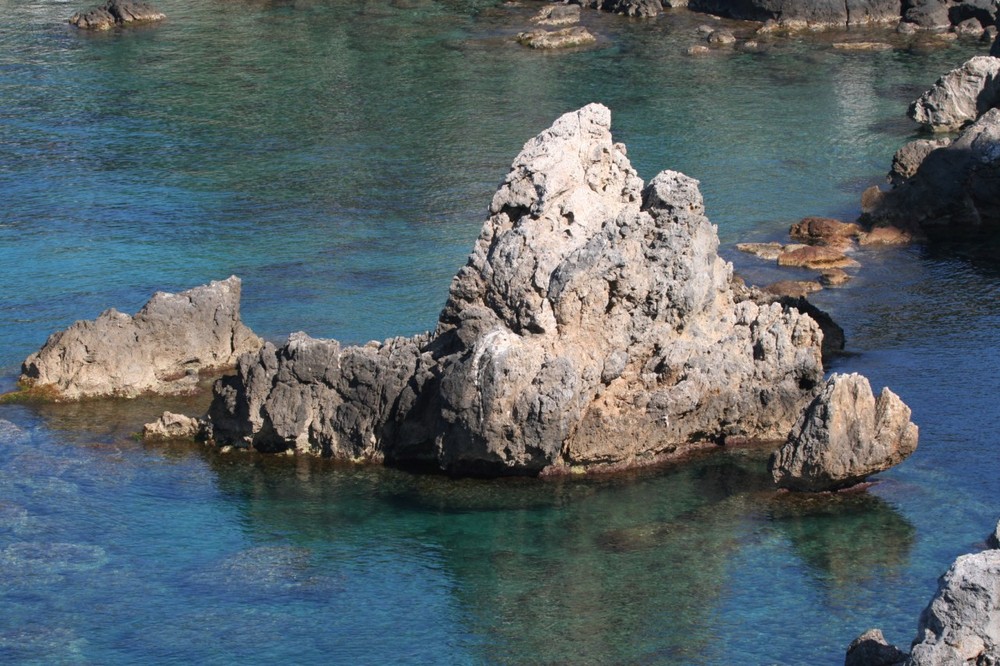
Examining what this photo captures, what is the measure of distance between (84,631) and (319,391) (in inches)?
308

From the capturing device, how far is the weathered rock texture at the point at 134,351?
34844 millimetres

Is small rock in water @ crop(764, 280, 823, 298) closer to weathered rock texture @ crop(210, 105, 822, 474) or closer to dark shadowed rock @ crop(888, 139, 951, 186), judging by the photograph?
dark shadowed rock @ crop(888, 139, 951, 186)

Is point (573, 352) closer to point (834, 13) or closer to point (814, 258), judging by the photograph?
point (814, 258)

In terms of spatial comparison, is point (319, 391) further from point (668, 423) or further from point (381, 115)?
point (381, 115)

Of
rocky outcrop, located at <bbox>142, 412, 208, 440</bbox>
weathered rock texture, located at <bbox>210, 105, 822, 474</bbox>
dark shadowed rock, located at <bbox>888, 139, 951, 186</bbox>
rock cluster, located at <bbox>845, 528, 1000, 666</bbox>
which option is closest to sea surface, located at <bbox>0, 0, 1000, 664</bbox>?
rocky outcrop, located at <bbox>142, 412, 208, 440</bbox>

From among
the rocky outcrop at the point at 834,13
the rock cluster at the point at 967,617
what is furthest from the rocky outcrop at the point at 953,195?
the rock cluster at the point at 967,617

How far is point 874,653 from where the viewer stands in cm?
1833

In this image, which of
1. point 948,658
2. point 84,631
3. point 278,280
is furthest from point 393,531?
point 278,280

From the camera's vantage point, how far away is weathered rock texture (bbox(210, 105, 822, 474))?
29125 mm

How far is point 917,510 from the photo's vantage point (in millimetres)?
27781

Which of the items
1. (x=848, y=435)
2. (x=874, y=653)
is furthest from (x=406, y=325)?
(x=874, y=653)

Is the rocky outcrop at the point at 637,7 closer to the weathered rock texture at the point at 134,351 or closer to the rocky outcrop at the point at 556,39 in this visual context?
the rocky outcrop at the point at 556,39

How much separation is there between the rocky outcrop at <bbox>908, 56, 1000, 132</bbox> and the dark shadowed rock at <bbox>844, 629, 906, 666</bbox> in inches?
1611

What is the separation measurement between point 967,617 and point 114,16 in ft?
238
